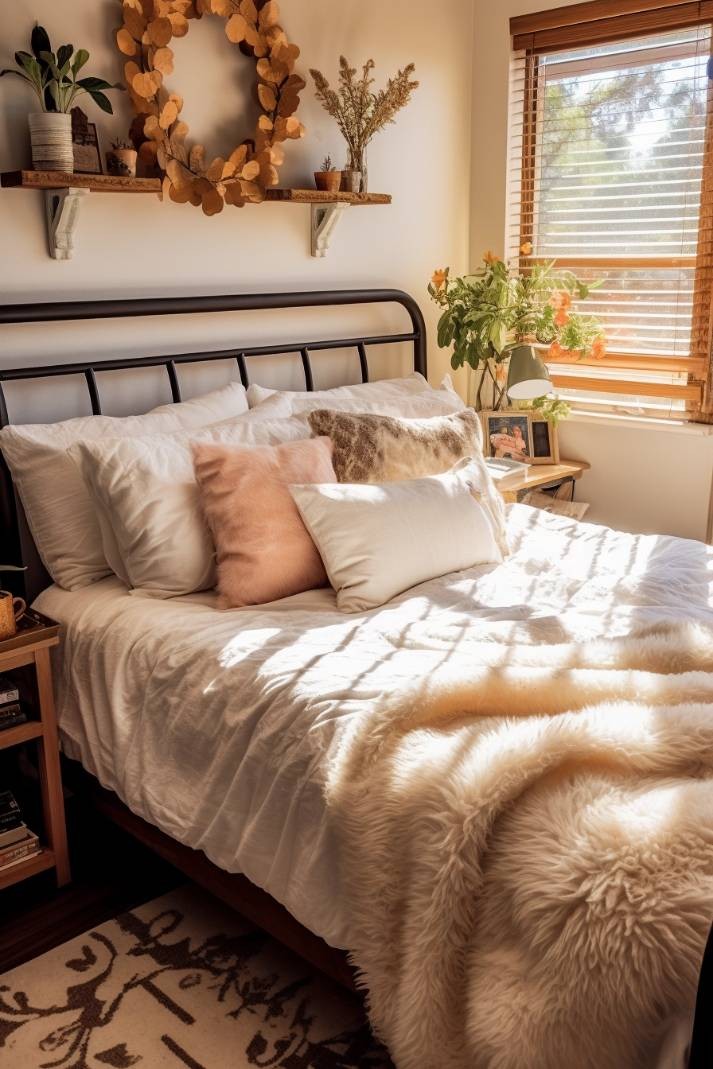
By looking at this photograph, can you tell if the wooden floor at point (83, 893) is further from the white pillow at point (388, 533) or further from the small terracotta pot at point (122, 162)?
the small terracotta pot at point (122, 162)

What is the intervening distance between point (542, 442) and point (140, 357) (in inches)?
60.1

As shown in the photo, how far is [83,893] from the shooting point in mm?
2207

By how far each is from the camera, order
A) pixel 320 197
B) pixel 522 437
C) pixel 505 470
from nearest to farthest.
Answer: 1. pixel 320 197
2. pixel 505 470
3. pixel 522 437

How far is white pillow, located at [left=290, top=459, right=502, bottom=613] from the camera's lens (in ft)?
7.23

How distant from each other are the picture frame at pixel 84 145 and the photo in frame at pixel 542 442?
1748 mm

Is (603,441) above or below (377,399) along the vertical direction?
below

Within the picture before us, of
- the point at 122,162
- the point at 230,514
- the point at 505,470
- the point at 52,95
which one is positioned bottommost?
the point at 505,470

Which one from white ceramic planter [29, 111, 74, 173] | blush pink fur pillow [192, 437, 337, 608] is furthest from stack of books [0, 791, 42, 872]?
white ceramic planter [29, 111, 74, 173]

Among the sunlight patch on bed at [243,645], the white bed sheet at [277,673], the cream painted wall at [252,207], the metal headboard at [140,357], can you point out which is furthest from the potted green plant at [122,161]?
the sunlight patch on bed at [243,645]

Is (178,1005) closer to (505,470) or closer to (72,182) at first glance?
(72,182)

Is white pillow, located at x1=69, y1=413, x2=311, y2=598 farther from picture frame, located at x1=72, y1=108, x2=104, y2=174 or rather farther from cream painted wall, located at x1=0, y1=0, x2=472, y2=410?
picture frame, located at x1=72, y1=108, x2=104, y2=174

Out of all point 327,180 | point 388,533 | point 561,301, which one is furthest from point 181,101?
point 561,301

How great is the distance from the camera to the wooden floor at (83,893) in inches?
81.2

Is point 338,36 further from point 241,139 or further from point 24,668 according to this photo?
point 24,668
